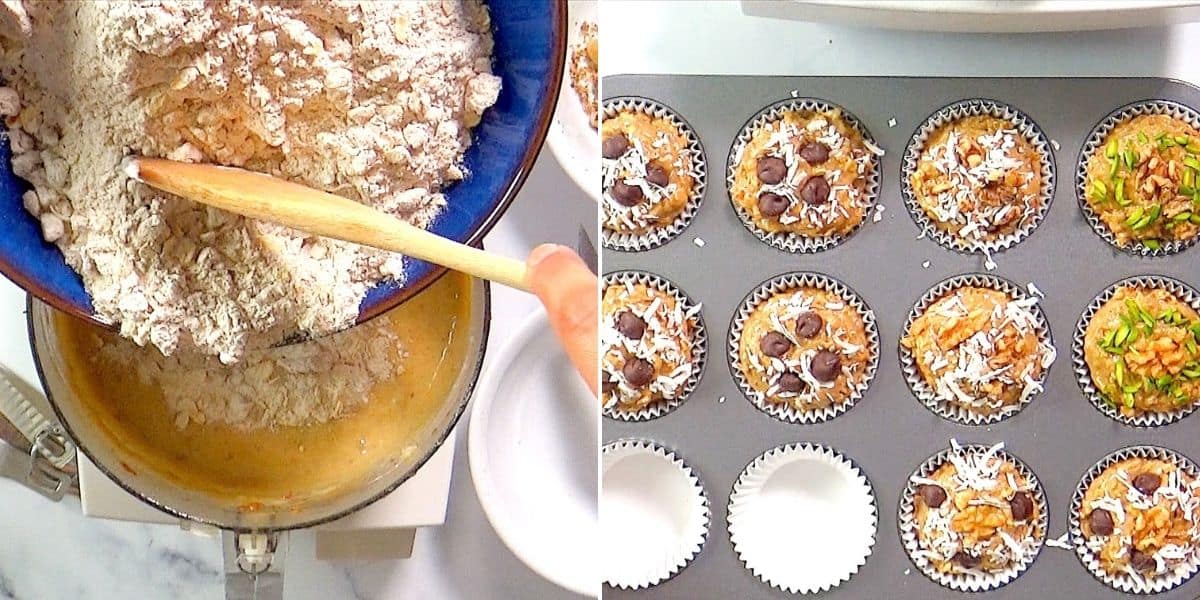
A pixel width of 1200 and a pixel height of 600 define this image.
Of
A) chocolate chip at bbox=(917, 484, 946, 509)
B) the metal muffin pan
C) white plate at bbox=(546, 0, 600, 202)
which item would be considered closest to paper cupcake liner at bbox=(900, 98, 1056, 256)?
the metal muffin pan

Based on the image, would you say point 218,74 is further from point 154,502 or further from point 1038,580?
point 1038,580

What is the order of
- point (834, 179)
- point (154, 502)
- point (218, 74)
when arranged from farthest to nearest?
point (834, 179)
point (154, 502)
point (218, 74)

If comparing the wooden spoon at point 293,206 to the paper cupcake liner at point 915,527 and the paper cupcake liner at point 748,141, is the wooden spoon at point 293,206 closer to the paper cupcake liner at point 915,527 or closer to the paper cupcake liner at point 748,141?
the paper cupcake liner at point 748,141

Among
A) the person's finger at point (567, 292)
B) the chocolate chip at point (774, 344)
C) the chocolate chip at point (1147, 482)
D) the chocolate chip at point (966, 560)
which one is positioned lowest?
the chocolate chip at point (966, 560)

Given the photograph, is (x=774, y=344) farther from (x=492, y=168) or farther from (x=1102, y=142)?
(x=492, y=168)

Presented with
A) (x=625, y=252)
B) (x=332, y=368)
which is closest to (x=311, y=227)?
(x=332, y=368)

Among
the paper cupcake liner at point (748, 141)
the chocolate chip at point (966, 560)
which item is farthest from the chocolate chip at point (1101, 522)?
the paper cupcake liner at point (748, 141)
